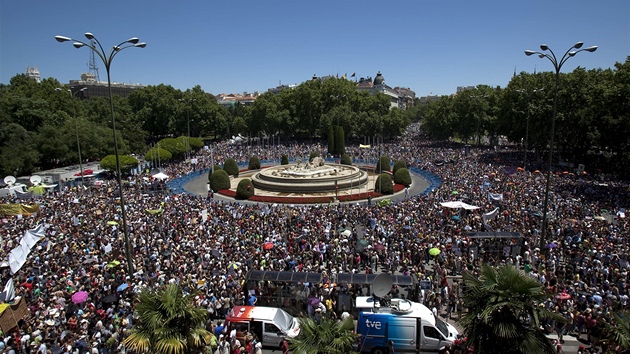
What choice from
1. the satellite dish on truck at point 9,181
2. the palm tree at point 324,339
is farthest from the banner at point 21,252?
the satellite dish on truck at point 9,181

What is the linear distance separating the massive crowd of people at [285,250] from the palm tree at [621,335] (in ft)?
12.9

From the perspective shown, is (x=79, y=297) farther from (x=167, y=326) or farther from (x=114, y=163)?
(x=114, y=163)

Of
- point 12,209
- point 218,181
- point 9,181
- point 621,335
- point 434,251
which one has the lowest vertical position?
point 434,251

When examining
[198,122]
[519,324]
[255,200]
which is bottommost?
[255,200]

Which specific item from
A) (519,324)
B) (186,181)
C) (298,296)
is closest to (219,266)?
(298,296)

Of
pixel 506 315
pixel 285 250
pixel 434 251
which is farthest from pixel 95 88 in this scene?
pixel 506 315

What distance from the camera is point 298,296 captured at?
13148 mm

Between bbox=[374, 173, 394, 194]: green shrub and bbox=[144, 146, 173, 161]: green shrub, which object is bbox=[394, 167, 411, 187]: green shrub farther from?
bbox=[144, 146, 173, 161]: green shrub

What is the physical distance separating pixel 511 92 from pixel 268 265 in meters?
41.8

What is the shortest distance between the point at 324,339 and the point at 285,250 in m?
10.1

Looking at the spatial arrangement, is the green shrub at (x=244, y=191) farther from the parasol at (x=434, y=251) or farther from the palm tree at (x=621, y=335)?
the palm tree at (x=621, y=335)

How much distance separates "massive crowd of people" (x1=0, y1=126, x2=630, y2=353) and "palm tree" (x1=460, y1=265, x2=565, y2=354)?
5266 millimetres

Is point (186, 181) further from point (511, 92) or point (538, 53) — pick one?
point (511, 92)

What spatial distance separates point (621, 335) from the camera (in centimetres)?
704
